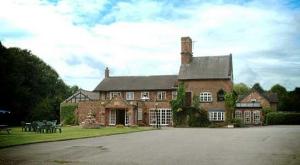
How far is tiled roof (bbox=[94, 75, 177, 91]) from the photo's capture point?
204 feet

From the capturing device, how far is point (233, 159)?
16109 mm

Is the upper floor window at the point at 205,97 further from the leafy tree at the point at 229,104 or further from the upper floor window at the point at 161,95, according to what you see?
the upper floor window at the point at 161,95

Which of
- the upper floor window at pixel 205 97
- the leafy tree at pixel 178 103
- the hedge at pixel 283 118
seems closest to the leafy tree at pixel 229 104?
the upper floor window at pixel 205 97

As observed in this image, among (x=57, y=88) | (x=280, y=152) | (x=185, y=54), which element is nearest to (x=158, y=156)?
(x=280, y=152)

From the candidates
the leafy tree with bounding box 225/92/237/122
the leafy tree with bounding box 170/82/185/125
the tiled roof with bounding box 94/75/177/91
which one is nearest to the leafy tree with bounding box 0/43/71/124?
the tiled roof with bounding box 94/75/177/91

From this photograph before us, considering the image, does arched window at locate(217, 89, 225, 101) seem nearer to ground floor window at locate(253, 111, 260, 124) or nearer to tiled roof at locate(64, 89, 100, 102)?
ground floor window at locate(253, 111, 260, 124)

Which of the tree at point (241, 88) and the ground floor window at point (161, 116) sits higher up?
the tree at point (241, 88)

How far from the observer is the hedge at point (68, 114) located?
62.7 m

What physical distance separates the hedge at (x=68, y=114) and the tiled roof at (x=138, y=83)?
463 cm

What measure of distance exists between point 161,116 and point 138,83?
686cm

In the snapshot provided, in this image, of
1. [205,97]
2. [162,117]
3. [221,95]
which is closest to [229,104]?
[221,95]

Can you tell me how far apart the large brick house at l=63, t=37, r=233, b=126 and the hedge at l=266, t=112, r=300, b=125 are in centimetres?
1514

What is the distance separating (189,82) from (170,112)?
5.05 meters

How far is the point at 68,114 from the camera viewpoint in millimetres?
63719
